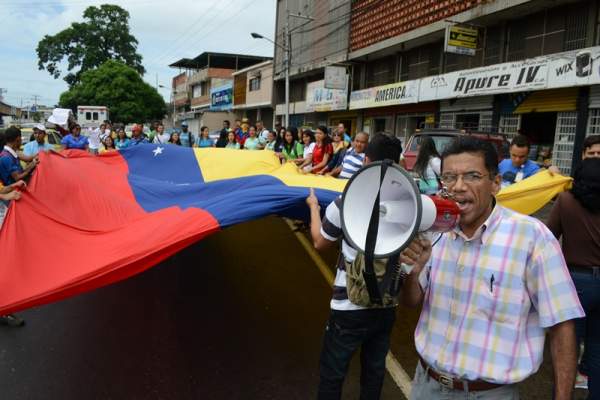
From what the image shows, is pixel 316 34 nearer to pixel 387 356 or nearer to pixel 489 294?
pixel 387 356

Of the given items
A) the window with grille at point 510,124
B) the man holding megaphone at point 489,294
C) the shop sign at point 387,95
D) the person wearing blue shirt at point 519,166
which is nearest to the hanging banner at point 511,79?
the shop sign at point 387,95

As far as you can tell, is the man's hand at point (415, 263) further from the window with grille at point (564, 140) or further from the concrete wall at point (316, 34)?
the concrete wall at point (316, 34)

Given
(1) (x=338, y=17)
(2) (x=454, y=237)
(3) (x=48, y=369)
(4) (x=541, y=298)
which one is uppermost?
(1) (x=338, y=17)

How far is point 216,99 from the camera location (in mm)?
49969

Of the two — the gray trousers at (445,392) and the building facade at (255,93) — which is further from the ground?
the building facade at (255,93)

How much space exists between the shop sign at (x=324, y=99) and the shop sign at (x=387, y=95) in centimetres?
89

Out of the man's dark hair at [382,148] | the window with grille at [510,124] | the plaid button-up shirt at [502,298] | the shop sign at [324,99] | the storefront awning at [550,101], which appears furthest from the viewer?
the shop sign at [324,99]

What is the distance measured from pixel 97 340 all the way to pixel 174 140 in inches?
382

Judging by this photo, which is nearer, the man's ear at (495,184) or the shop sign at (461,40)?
the man's ear at (495,184)

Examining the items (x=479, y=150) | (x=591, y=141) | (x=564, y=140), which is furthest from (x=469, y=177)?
(x=564, y=140)

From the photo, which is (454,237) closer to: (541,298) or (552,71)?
(541,298)

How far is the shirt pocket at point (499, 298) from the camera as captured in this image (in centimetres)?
162

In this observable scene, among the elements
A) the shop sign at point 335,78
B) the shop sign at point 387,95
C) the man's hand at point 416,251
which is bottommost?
the man's hand at point 416,251

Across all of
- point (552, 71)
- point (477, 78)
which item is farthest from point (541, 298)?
point (477, 78)
